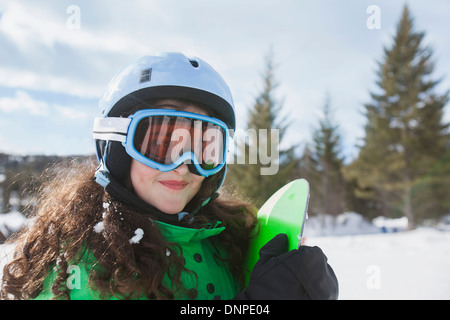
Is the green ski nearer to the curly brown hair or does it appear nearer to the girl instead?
the girl

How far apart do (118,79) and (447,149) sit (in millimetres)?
22717

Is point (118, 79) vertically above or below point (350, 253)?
→ above

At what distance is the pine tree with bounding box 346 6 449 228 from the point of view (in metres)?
19.2

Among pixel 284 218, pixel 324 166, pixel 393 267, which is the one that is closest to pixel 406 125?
pixel 324 166

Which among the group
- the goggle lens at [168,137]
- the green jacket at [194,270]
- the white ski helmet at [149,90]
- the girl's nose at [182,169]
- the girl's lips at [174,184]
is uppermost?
the white ski helmet at [149,90]

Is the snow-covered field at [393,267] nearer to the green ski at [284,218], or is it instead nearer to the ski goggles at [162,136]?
the ski goggles at [162,136]

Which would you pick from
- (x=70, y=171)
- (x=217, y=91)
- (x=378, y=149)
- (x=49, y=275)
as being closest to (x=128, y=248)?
(x=49, y=275)

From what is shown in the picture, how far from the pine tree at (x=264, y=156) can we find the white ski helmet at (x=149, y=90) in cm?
1467

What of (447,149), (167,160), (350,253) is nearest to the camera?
(167,160)

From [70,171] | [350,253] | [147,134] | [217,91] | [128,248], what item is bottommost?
[350,253]

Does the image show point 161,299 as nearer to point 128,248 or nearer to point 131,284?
point 131,284

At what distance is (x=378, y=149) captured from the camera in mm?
20547

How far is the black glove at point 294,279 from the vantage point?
3.93 feet

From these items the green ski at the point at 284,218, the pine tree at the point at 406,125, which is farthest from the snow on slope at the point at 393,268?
the pine tree at the point at 406,125
